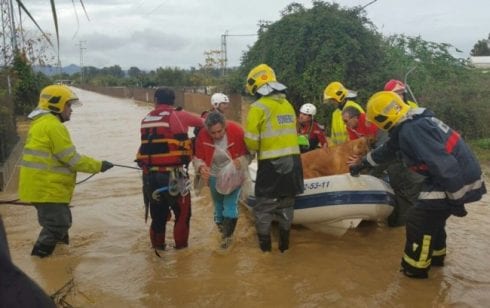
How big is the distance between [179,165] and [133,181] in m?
5.51

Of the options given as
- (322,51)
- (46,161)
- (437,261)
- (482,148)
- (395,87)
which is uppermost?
(322,51)

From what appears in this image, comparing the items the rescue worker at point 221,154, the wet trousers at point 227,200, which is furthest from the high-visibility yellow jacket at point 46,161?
the wet trousers at point 227,200

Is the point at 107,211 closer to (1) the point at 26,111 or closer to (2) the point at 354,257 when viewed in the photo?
(2) the point at 354,257

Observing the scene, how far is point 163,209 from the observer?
5.76 m

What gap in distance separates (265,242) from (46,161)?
2.48 metres

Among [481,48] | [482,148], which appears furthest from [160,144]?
[481,48]

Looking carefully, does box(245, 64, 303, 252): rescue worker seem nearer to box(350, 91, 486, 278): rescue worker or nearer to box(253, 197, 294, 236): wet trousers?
box(253, 197, 294, 236): wet trousers

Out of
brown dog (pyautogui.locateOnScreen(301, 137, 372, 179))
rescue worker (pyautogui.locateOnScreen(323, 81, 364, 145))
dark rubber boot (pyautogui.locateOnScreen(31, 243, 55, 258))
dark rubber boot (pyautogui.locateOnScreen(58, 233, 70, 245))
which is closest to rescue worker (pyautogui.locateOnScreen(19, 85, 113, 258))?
dark rubber boot (pyautogui.locateOnScreen(31, 243, 55, 258))

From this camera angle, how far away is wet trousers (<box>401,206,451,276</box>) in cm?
480

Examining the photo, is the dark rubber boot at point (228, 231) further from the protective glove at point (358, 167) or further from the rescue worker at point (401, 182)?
the rescue worker at point (401, 182)

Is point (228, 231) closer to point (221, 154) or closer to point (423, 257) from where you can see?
point (221, 154)

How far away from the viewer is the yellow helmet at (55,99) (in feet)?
18.1

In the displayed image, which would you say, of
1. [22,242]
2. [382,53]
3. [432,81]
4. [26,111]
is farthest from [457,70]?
[26,111]

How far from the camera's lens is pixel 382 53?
14945 millimetres
